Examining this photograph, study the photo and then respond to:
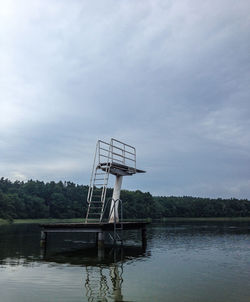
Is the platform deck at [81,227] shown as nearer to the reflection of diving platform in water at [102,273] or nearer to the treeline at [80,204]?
the reflection of diving platform in water at [102,273]

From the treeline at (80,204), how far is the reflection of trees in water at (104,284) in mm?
110636

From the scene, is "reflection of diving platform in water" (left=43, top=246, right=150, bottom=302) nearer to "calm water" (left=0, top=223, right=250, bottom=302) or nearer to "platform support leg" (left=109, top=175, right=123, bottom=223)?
"calm water" (left=0, top=223, right=250, bottom=302)

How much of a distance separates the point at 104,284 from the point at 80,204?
138 meters

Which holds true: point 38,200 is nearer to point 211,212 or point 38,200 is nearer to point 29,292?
point 211,212

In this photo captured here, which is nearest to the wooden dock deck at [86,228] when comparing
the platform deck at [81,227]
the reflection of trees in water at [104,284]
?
the platform deck at [81,227]

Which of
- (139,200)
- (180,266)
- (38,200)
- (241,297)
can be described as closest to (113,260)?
(180,266)

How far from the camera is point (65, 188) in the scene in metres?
163

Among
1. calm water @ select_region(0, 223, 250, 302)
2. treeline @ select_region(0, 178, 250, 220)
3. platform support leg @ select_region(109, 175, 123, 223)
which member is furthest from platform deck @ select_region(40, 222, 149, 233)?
treeline @ select_region(0, 178, 250, 220)

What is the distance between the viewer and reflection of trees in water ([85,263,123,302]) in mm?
10883

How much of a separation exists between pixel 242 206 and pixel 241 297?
165282 mm

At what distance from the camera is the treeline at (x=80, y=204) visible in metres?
129

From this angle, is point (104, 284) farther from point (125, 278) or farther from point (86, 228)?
point (86, 228)

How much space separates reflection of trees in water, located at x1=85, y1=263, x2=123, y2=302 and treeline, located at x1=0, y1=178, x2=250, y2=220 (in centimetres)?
11064

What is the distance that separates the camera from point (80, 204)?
14750 cm
